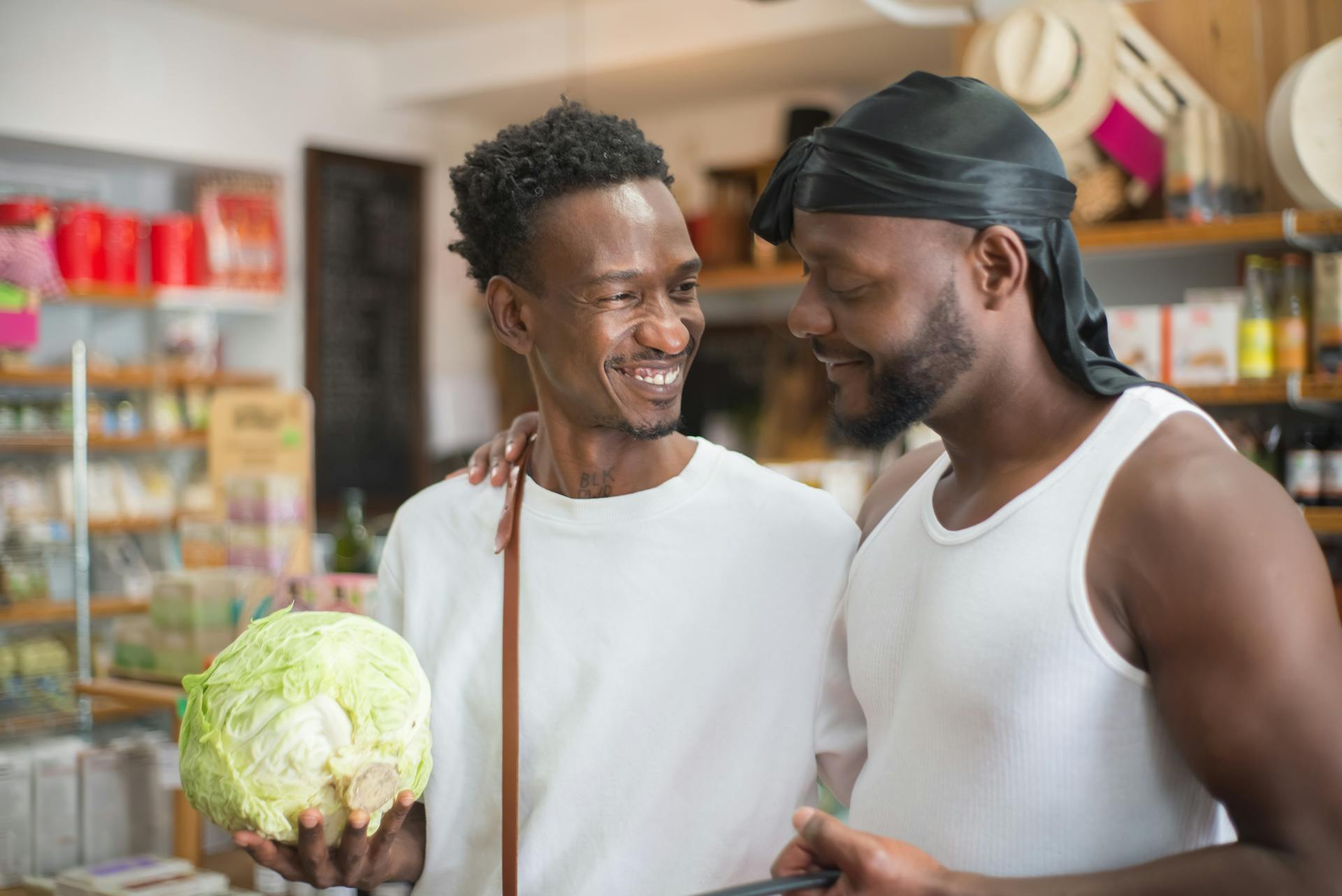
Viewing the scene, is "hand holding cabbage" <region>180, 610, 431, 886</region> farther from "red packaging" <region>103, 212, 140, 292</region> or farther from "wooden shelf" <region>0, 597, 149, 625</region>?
"red packaging" <region>103, 212, 140, 292</region>

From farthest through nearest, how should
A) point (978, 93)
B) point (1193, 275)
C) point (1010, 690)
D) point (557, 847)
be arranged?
point (1193, 275) → point (557, 847) → point (978, 93) → point (1010, 690)

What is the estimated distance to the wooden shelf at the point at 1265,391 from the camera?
3.51m

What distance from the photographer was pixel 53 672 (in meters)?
5.00

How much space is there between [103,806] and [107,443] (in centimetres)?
264

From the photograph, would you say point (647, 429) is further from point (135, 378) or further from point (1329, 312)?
point (135, 378)

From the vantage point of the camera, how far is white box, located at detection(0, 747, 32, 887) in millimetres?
3352

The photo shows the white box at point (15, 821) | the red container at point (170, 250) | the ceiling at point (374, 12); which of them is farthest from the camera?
the ceiling at point (374, 12)

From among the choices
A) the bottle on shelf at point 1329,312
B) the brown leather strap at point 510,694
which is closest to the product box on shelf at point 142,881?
the brown leather strap at point 510,694

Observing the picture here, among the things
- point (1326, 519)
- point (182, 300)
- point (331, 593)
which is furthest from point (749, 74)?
point (331, 593)

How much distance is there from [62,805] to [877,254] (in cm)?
301

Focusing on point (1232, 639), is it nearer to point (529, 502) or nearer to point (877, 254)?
point (877, 254)

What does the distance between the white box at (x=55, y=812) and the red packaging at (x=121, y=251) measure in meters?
3.02

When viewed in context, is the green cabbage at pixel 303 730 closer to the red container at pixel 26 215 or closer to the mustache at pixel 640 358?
the mustache at pixel 640 358

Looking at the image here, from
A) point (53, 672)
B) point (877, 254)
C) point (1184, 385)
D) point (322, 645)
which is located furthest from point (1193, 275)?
point (53, 672)
